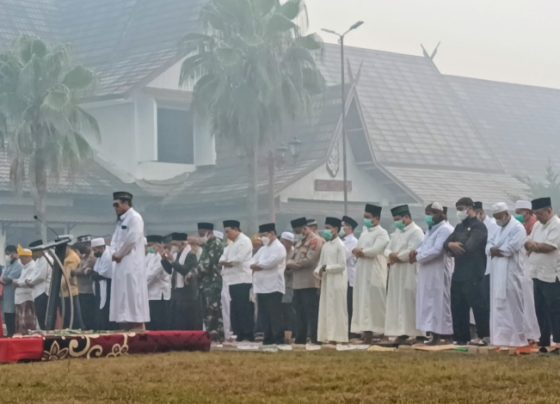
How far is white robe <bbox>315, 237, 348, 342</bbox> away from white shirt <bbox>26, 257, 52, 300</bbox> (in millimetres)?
5797

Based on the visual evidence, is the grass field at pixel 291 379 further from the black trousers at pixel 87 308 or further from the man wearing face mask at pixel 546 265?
the black trousers at pixel 87 308

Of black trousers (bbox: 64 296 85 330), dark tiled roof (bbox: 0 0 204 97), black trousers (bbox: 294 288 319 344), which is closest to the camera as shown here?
black trousers (bbox: 294 288 319 344)

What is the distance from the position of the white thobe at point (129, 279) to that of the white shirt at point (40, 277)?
16.1 feet

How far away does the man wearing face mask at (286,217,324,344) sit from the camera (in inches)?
741

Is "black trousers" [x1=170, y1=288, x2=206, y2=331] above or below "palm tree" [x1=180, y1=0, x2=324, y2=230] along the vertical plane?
below

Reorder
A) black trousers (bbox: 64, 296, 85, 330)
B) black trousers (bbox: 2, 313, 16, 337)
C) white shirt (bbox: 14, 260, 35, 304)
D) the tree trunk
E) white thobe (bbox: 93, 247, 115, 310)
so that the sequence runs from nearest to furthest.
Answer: white thobe (bbox: 93, 247, 115, 310), black trousers (bbox: 64, 296, 85, 330), white shirt (bbox: 14, 260, 35, 304), black trousers (bbox: 2, 313, 16, 337), the tree trunk

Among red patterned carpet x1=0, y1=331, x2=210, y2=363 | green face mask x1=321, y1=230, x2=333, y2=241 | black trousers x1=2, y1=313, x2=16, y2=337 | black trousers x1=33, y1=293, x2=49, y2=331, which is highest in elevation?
green face mask x1=321, y1=230, x2=333, y2=241

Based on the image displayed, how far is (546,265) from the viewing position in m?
15.4

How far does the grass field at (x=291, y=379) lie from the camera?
10594 mm

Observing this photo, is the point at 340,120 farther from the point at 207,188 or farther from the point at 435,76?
the point at 435,76

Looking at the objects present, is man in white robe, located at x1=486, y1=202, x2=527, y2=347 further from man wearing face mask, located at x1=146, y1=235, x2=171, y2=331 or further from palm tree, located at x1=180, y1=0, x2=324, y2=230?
palm tree, located at x1=180, y1=0, x2=324, y2=230

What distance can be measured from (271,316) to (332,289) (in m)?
1.10

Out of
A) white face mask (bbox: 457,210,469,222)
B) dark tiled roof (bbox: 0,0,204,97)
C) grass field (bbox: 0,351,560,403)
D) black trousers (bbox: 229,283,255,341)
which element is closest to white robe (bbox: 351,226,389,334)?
white face mask (bbox: 457,210,469,222)

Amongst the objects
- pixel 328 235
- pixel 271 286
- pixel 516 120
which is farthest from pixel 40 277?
pixel 516 120
